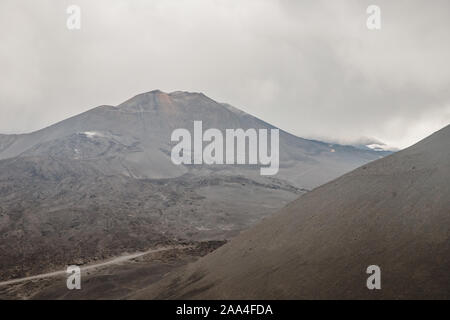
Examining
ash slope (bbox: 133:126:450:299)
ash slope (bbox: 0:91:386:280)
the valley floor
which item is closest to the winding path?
the valley floor

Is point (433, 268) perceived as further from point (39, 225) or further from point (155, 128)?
point (155, 128)

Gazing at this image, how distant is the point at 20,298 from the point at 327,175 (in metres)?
138

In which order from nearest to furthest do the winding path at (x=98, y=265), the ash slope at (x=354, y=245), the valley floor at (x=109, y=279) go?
1. the ash slope at (x=354, y=245)
2. the valley floor at (x=109, y=279)
3. the winding path at (x=98, y=265)

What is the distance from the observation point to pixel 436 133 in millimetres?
22375

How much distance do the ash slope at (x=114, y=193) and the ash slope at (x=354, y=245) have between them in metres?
25.6

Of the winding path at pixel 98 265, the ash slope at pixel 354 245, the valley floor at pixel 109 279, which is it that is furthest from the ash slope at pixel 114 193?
the ash slope at pixel 354 245

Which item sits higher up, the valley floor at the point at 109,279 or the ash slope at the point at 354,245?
the ash slope at the point at 354,245

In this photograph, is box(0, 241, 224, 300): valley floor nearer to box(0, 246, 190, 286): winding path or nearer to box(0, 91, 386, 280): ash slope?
box(0, 246, 190, 286): winding path

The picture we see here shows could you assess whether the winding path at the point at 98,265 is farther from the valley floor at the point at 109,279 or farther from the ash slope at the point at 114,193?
the ash slope at the point at 114,193

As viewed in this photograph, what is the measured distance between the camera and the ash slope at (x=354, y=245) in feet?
40.0

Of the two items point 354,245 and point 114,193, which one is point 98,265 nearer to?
point 354,245

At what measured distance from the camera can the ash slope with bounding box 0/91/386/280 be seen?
4559 centimetres

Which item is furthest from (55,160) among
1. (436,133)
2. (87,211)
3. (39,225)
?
(436,133)

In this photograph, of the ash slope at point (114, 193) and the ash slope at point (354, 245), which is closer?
the ash slope at point (354, 245)
